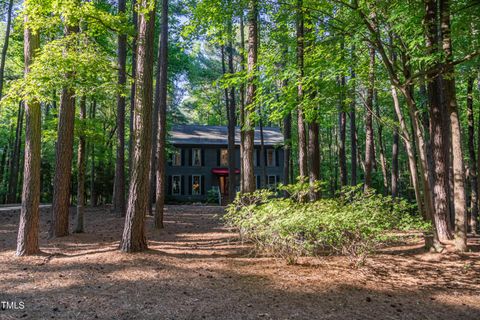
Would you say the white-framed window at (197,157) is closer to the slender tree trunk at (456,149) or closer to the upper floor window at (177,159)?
the upper floor window at (177,159)

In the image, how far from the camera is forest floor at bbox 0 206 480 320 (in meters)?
4.18

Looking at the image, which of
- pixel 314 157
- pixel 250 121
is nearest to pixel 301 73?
pixel 250 121

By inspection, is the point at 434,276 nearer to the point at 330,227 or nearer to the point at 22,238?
the point at 330,227

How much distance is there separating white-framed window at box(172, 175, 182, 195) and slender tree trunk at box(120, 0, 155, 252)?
65.4 feet

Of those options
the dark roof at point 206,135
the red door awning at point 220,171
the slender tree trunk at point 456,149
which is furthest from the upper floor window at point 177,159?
the slender tree trunk at point 456,149

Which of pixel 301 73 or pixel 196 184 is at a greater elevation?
pixel 301 73

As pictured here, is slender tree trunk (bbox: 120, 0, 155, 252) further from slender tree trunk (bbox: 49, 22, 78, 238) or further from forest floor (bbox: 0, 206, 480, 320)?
slender tree trunk (bbox: 49, 22, 78, 238)

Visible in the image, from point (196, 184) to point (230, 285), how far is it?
2216cm

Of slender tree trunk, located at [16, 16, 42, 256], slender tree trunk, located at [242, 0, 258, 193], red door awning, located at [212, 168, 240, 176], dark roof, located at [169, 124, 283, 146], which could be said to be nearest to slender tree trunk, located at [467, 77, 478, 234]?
slender tree trunk, located at [242, 0, 258, 193]

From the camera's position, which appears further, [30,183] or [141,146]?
[141,146]

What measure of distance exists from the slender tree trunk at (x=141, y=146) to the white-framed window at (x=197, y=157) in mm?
20357

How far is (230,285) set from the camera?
5.19 meters

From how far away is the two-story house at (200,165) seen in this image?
26594 mm

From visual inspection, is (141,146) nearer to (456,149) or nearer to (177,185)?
(456,149)
